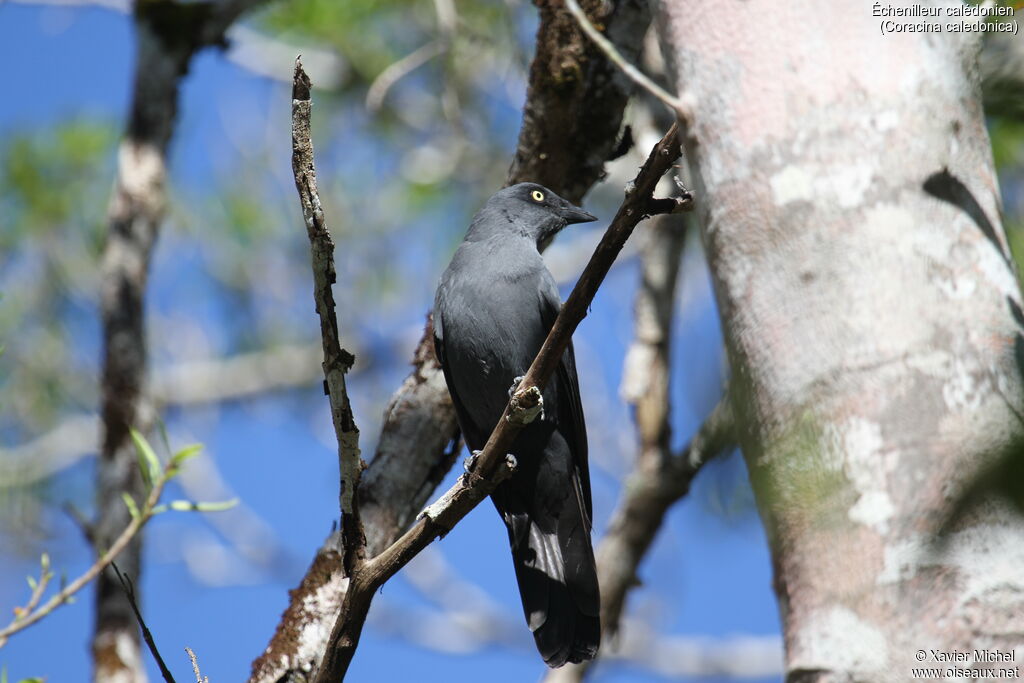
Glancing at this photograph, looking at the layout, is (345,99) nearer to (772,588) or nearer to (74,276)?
(74,276)

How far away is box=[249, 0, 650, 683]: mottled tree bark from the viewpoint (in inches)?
152

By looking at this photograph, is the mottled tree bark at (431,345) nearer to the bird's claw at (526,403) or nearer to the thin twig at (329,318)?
the thin twig at (329,318)

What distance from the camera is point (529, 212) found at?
4930mm

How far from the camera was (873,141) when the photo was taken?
6.65 feet

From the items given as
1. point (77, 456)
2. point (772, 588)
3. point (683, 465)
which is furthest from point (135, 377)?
point (77, 456)

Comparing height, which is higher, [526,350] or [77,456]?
[77,456]

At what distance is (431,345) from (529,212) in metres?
0.84

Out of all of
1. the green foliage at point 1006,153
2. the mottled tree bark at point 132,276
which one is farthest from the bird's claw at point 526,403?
the green foliage at point 1006,153

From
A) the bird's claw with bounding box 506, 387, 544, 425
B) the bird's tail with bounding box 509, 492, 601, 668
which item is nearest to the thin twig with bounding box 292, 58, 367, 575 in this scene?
the bird's claw with bounding box 506, 387, 544, 425

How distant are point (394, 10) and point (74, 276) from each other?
395cm

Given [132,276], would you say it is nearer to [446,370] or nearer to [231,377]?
[446,370]

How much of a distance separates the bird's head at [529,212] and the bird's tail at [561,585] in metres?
1.38

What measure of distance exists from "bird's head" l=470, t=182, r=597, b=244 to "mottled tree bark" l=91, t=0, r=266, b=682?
5.67 feet

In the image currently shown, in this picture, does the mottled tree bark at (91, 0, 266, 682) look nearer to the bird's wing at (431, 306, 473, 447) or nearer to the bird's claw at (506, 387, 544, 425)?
the bird's wing at (431, 306, 473, 447)
